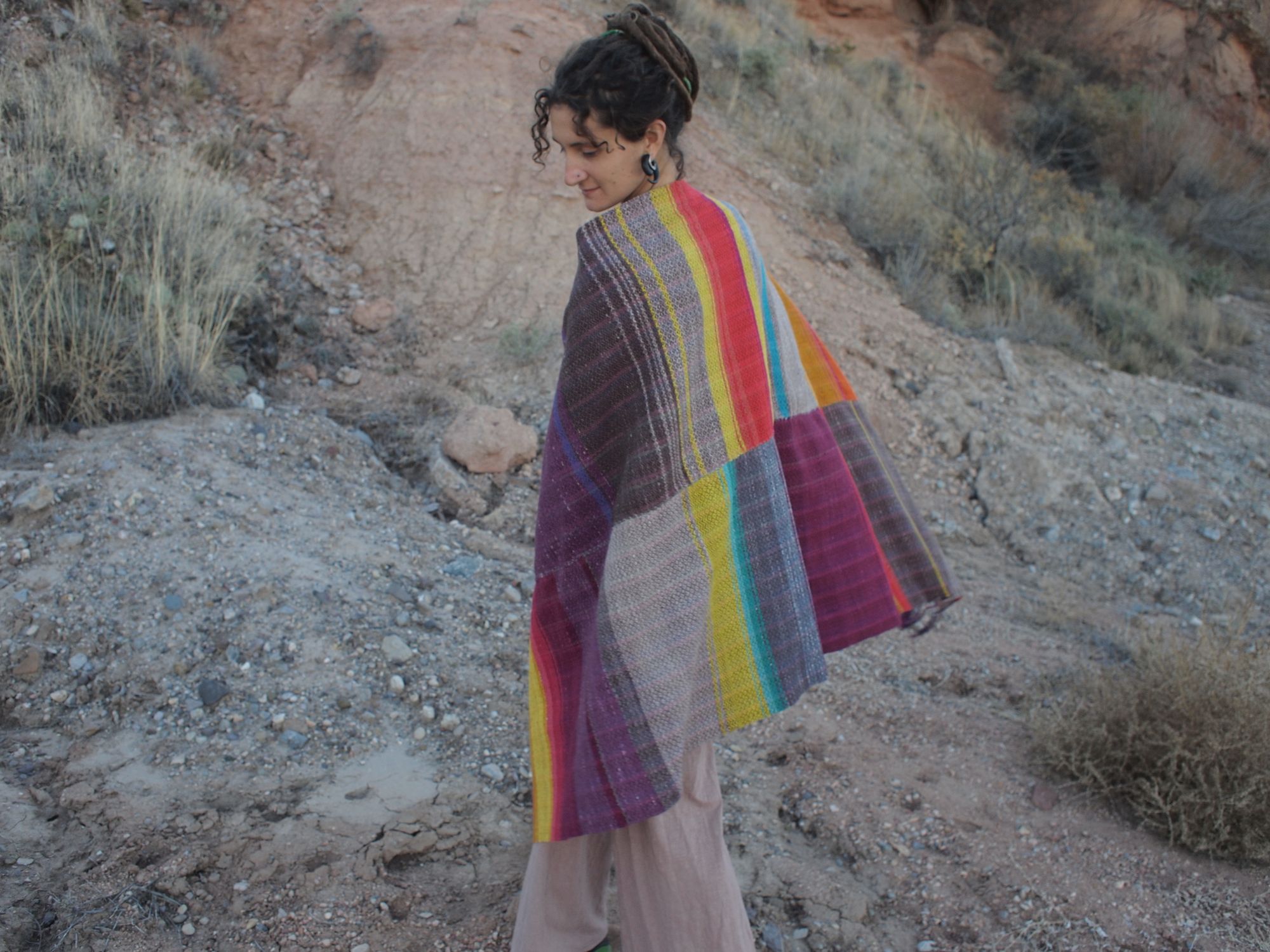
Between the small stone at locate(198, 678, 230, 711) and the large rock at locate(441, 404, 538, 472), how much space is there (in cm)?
170

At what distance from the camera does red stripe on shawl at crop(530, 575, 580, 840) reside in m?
1.61

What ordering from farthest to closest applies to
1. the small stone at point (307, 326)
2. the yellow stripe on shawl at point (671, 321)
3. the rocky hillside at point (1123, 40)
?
the rocky hillside at point (1123, 40)
the small stone at point (307, 326)
the yellow stripe on shawl at point (671, 321)

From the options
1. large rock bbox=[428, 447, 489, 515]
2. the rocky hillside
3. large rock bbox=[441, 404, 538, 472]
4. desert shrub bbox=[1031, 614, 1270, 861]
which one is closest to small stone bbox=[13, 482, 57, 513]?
large rock bbox=[428, 447, 489, 515]

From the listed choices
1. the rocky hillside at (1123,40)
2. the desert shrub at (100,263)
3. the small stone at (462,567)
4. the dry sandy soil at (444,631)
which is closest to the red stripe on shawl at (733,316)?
the dry sandy soil at (444,631)

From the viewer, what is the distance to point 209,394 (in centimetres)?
398

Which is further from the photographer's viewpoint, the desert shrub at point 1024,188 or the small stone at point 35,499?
the desert shrub at point 1024,188

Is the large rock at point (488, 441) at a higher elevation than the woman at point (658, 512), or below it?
below

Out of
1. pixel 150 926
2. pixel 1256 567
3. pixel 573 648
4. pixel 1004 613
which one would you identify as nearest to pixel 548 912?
pixel 573 648

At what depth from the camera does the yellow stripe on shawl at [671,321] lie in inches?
58.4

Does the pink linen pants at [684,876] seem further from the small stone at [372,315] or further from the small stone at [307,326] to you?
the small stone at [372,315]

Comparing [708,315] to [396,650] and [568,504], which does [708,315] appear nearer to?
[568,504]

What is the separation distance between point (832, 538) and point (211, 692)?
71.9 inches

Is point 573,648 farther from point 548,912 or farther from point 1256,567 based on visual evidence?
point 1256,567

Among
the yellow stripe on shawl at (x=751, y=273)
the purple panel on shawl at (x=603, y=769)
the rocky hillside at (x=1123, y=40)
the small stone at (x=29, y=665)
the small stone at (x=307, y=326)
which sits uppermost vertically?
the rocky hillside at (x=1123, y=40)
